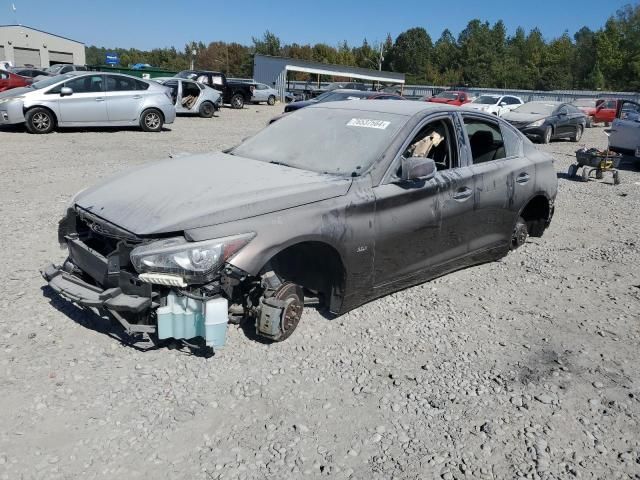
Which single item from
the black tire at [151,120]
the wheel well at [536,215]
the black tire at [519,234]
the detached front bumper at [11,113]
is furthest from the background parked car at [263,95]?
the black tire at [519,234]

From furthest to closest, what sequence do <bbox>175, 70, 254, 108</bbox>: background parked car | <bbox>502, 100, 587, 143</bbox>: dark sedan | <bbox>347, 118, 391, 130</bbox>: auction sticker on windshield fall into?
<bbox>175, 70, 254, 108</bbox>: background parked car < <bbox>502, 100, 587, 143</bbox>: dark sedan < <bbox>347, 118, 391, 130</bbox>: auction sticker on windshield

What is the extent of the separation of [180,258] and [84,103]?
40.4 feet

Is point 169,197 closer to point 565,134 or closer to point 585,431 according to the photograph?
point 585,431

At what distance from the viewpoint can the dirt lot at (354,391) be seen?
8.93ft

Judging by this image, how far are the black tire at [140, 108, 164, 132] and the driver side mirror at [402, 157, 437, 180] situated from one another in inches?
490

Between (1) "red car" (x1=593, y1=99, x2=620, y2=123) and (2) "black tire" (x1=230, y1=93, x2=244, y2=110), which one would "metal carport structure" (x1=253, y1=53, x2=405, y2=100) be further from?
(1) "red car" (x1=593, y1=99, x2=620, y2=123)

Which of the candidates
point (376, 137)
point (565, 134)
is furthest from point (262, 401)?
point (565, 134)

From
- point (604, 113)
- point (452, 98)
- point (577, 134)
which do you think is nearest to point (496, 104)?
point (577, 134)

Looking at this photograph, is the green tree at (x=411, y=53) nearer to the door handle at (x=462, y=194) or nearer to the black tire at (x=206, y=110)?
the black tire at (x=206, y=110)

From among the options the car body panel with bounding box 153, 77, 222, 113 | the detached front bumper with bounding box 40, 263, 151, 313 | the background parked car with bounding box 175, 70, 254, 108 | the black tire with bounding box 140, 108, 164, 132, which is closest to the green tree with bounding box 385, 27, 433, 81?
the background parked car with bounding box 175, 70, 254, 108

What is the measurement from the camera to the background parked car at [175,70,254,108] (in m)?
26.0

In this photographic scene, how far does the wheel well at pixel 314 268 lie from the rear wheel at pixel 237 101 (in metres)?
26.2

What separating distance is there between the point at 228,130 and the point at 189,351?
14.6 metres

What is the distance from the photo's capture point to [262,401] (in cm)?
317
